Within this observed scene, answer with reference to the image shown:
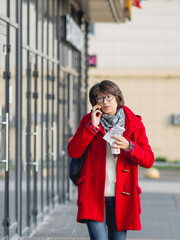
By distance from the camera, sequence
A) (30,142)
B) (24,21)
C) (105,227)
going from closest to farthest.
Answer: (105,227) < (24,21) < (30,142)

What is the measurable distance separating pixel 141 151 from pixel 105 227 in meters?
0.60

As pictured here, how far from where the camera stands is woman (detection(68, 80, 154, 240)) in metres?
5.07

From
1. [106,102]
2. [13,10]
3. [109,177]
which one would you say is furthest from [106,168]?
[13,10]

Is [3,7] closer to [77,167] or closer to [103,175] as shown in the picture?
[77,167]

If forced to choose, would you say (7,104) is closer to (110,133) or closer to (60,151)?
(110,133)

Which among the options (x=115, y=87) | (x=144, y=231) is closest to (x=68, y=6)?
(x=144, y=231)

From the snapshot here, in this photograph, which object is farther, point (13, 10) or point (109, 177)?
point (13, 10)

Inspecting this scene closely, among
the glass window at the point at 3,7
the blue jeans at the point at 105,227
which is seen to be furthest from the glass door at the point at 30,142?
the blue jeans at the point at 105,227

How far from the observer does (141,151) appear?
505 cm

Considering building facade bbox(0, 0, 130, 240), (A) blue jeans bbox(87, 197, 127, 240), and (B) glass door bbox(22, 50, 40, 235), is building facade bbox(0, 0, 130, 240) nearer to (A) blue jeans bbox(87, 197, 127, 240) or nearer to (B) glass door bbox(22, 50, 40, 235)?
(B) glass door bbox(22, 50, 40, 235)

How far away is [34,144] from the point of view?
9.80 metres

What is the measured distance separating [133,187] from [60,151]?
25.4 feet

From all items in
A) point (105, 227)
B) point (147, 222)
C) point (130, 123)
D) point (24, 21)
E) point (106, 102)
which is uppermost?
point (24, 21)

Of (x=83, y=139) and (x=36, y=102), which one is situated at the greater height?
(x=36, y=102)
